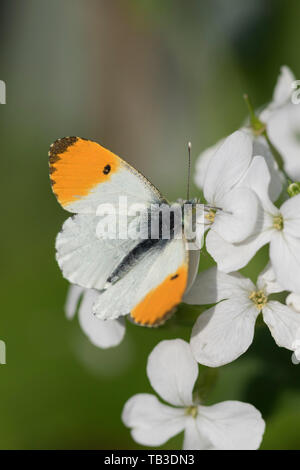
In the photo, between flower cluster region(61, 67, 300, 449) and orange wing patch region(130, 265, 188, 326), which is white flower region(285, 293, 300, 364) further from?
orange wing patch region(130, 265, 188, 326)

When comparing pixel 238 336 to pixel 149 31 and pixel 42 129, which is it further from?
pixel 149 31

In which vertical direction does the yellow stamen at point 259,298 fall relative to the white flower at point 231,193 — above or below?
below

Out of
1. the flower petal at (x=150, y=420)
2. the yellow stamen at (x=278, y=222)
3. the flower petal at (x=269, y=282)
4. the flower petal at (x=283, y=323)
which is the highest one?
the yellow stamen at (x=278, y=222)

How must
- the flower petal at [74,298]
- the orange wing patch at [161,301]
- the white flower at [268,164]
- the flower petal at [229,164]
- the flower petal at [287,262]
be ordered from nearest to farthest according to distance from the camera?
the orange wing patch at [161,301] → the flower petal at [287,262] → the flower petal at [229,164] → the white flower at [268,164] → the flower petal at [74,298]

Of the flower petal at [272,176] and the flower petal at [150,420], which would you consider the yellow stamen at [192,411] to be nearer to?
the flower petal at [150,420]

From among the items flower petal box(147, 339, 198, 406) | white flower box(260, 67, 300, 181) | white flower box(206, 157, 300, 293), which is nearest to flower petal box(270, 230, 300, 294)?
white flower box(206, 157, 300, 293)

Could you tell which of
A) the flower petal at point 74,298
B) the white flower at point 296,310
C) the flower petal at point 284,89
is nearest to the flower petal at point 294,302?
the white flower at point 296,310
